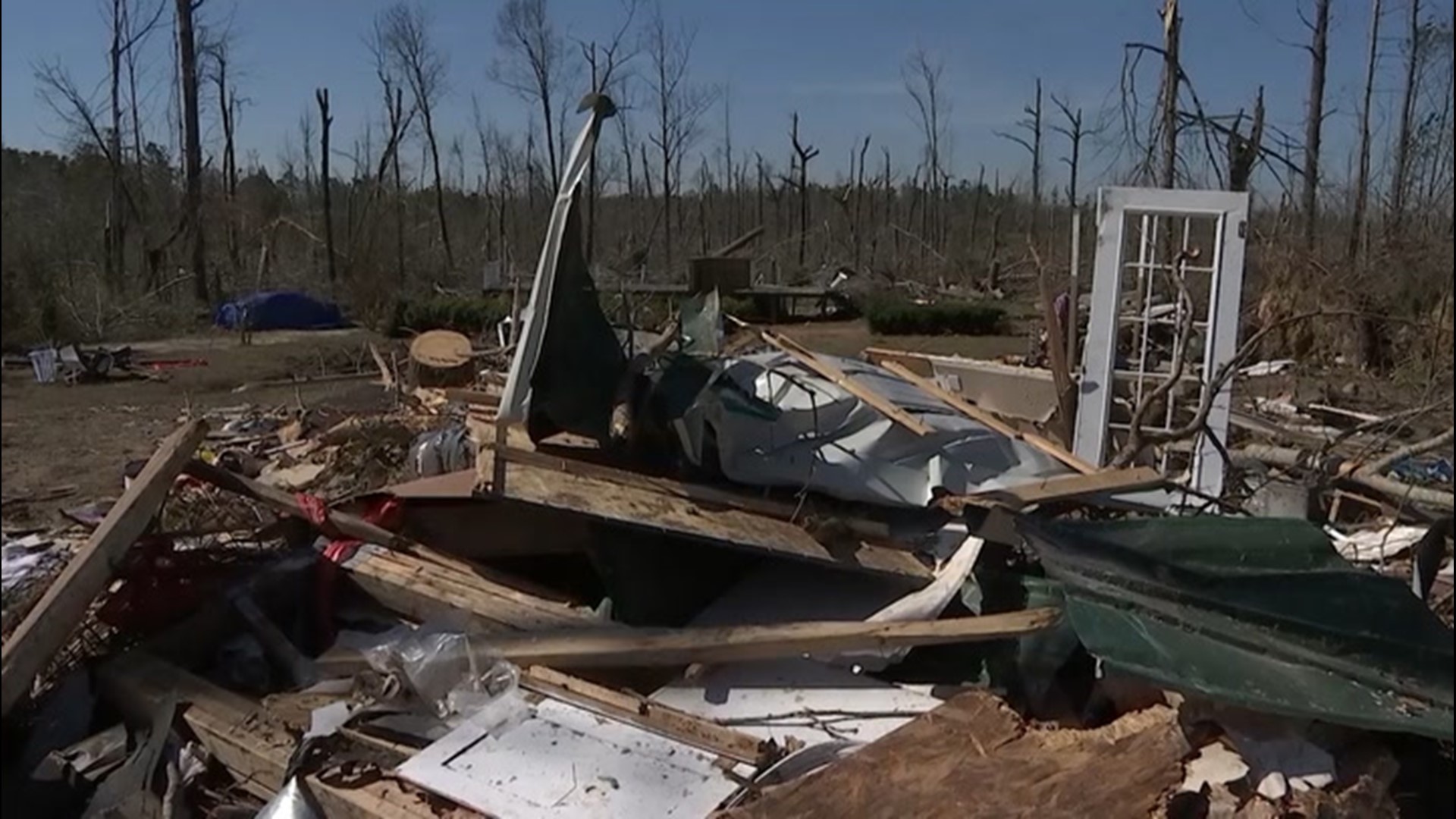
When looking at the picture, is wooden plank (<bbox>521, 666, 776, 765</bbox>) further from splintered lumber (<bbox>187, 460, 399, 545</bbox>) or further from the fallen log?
the fallen log

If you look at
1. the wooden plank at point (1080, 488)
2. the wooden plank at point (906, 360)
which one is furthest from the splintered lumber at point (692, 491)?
the wooden plank at point (906, 360)

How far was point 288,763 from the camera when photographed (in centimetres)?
328

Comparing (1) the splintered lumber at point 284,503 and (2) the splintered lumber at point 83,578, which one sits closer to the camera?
(2) the splintered lumber at point 83,578

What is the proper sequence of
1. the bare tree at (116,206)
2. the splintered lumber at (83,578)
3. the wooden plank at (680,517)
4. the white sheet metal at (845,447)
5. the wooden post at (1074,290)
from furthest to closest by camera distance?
the bare tree at (116,206)
the wooden post at (1074,290)
the white sheet metal at (845,447)
the wooden plank at (680,517)
the splintered lumber at (83,578)

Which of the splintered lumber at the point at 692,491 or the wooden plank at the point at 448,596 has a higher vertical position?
the splintered lumber at the point at 692,491

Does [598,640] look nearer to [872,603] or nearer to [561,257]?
[872,603]

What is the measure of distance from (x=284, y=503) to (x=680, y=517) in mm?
1652

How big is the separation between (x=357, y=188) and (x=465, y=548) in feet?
72.2

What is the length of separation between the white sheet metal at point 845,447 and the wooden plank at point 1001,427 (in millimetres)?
50

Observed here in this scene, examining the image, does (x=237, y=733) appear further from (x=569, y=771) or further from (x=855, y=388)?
(x=855, y=388)

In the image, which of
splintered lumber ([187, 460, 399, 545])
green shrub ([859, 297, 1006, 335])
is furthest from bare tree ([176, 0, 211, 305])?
splintered lumber ([187, 460, 399, 545])

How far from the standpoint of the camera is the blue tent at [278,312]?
52.6 ft

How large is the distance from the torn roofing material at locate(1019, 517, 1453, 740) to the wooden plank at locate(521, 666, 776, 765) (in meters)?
0.95

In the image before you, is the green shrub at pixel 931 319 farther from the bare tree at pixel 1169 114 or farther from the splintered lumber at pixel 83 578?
the splintered lumber at pixel 83 578
